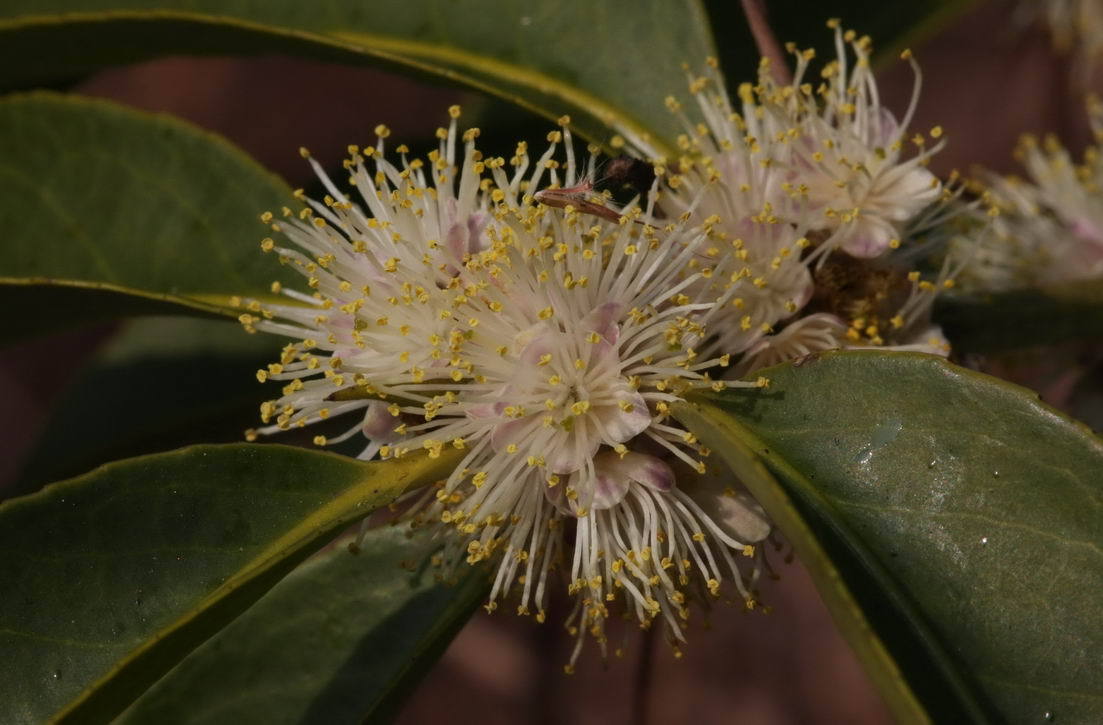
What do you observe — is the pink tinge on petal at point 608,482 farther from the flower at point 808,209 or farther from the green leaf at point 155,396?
the green leaf at point 155,396

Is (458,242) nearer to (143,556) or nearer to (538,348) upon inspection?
(538,348)

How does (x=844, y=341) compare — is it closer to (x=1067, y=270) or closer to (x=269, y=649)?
(x=1067, y=270)

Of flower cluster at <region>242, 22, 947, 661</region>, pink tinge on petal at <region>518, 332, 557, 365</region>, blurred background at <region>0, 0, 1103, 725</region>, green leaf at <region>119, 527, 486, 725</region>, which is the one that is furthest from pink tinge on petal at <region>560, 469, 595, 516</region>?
blurred background at <region>0, 0, 1103, 725</region>

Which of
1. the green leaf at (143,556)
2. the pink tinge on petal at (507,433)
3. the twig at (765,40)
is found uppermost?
the twig at (765,40)

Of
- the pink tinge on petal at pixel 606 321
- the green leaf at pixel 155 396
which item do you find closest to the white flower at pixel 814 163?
the pink tinge on petal at pixel 606 321

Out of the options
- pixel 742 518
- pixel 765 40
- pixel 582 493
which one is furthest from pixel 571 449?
pixel 765 40
